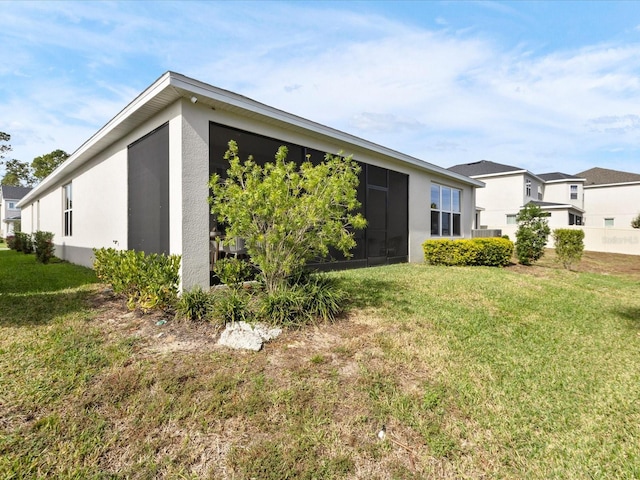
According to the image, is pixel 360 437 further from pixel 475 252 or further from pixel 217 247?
pixel 475 252

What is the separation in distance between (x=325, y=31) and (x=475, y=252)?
7.97m

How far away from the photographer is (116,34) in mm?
7215

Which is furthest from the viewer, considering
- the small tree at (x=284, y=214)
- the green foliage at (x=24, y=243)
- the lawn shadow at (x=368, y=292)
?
the green foliage at (x=24, y=243)

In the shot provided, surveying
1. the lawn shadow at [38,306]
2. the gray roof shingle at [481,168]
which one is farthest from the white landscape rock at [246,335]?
the gray roof shingle at [481,168]

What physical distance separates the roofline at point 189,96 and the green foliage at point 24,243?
6691 millimetres

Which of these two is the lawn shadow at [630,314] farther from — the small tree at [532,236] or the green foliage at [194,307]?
the green foliage at [194,307]

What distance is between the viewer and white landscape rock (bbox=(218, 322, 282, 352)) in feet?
12.1

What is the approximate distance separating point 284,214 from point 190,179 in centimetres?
214

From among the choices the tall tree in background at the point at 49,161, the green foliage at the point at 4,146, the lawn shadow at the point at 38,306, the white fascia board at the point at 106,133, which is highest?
the tall tree in background at the point at 49,161

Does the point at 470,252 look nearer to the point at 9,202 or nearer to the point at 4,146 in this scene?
the point at 4,146

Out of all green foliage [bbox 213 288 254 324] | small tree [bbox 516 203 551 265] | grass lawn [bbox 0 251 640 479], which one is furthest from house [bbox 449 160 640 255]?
green foliage [bbox 213 288 254 324]

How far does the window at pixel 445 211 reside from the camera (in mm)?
13352

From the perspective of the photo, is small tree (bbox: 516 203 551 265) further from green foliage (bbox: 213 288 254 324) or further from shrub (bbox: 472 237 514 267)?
green foliage (bbox: 213 288 254 324)

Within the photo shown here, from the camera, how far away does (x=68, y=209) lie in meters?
12.3
